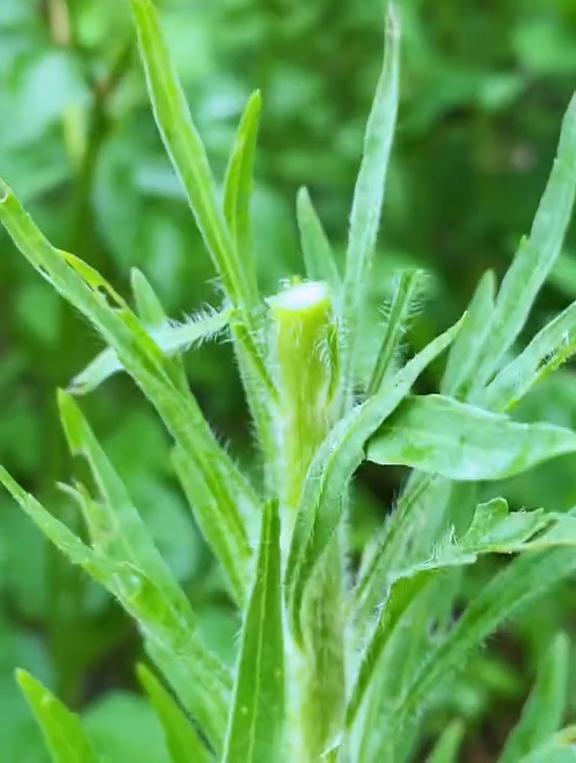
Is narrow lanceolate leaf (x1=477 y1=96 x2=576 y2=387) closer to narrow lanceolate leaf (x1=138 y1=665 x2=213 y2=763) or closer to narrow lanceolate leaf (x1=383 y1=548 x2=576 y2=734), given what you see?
narrow lanceolate leaf (x1=383 y1=548 x2=576 y2=734)

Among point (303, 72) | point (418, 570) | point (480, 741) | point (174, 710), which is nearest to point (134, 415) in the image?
point (303, 72)

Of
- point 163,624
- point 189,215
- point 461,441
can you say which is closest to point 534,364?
point 461,441

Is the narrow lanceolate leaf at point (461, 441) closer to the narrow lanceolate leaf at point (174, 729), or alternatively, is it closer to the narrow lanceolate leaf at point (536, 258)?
the narrow lanceolate leaf at point (536, 258)

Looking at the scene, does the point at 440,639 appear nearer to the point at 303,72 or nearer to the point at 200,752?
the point at 200,752

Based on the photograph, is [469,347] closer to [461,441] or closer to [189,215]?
[461,441]

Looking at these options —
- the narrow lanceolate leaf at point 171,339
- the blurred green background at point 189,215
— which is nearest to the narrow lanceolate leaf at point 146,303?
the narrow lanceolate leaf at point 171,339

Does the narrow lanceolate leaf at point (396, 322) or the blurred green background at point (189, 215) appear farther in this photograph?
the blurred green background at point (189, 215)

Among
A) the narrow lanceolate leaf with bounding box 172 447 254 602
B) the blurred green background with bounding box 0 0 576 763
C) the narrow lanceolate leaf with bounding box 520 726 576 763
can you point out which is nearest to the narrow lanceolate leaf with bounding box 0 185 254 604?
the narrow lanceolate leaf with bounding box 172 447 254 602

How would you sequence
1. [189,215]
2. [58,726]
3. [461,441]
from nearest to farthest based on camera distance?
1. [461,441]
2. [58,726]
3. [189,215]
